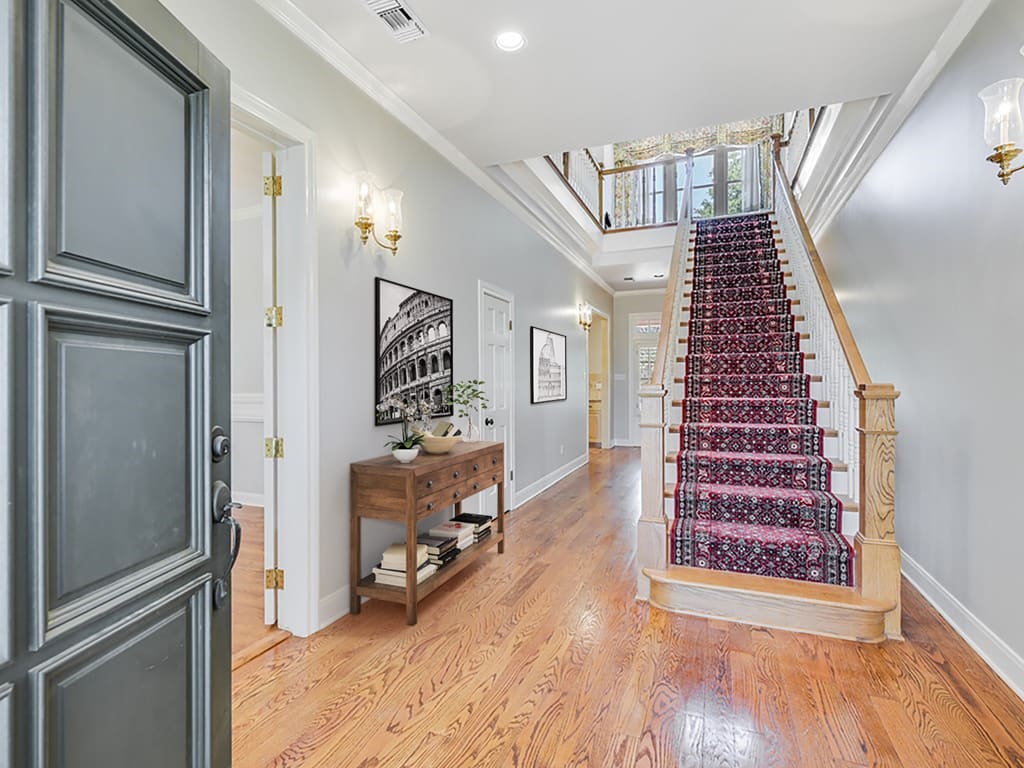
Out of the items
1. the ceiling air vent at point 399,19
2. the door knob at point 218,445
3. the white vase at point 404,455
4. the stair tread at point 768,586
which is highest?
the ceiling air vent at point 399,19

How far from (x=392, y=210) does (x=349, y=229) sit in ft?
0.88

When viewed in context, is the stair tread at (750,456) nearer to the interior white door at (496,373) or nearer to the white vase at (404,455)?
the interior white door at (496,373)

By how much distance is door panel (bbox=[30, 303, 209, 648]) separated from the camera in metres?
→ 0.74

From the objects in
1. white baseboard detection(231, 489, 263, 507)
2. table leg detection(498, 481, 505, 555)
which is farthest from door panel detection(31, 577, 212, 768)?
white baseboard detection(231, 489, 263, 507)

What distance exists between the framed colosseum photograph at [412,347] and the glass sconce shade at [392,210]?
0.29 metres

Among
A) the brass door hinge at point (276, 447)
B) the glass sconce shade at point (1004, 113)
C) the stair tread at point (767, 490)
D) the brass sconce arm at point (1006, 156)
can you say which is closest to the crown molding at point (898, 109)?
the glass sconce shade at point (1004, 113)

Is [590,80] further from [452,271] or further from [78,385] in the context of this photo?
[78,385]

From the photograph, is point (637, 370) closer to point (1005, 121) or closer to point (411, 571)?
point (411, 571)

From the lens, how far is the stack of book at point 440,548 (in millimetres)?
2807

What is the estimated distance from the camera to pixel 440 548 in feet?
9.32

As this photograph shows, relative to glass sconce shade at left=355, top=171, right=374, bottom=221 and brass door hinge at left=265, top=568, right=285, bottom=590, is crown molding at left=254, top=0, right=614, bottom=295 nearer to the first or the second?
glass sconce shade at left=355, top=171, right=374, bottom=221

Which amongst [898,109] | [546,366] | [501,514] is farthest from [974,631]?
Result: [546,366]

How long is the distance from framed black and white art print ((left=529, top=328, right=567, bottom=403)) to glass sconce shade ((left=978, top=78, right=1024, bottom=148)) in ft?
12.0

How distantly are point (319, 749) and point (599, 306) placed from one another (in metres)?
7.01
